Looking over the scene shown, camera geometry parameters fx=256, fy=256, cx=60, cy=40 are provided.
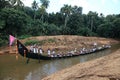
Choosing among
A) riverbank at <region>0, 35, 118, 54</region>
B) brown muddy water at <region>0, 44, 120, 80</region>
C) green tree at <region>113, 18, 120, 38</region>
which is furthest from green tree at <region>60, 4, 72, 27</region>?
brown muddy water at <region>0, 44, 120, 80</region>

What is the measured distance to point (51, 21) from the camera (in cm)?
5912

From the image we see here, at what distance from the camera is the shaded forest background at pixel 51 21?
122 ft

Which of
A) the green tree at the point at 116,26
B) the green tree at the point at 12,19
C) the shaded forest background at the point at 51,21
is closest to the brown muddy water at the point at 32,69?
the green tree at the point at 12,19

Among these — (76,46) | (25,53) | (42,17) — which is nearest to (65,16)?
(42,17)

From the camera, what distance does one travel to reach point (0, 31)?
127ft

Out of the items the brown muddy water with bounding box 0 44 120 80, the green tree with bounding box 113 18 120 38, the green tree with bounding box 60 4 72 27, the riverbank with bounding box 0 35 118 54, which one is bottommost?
the brown muddy water with bounding box 0 44 120 80

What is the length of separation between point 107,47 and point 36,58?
1776 centimetres

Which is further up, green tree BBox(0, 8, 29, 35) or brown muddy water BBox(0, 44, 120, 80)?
green tree BBox(0, 8, 29, 35)

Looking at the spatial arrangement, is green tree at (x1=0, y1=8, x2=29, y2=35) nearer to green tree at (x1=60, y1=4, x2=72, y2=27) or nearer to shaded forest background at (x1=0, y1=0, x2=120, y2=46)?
shaded forest background at (x1=0, y1=0, x2=120, y2=46)

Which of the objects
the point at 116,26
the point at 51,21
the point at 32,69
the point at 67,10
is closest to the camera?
the point at 32,69

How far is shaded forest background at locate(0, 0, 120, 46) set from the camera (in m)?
37.3

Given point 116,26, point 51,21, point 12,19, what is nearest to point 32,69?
point 12,19

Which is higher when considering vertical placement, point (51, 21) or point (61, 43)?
point (51, 21)

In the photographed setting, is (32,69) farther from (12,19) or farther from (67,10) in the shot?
(67,10)
